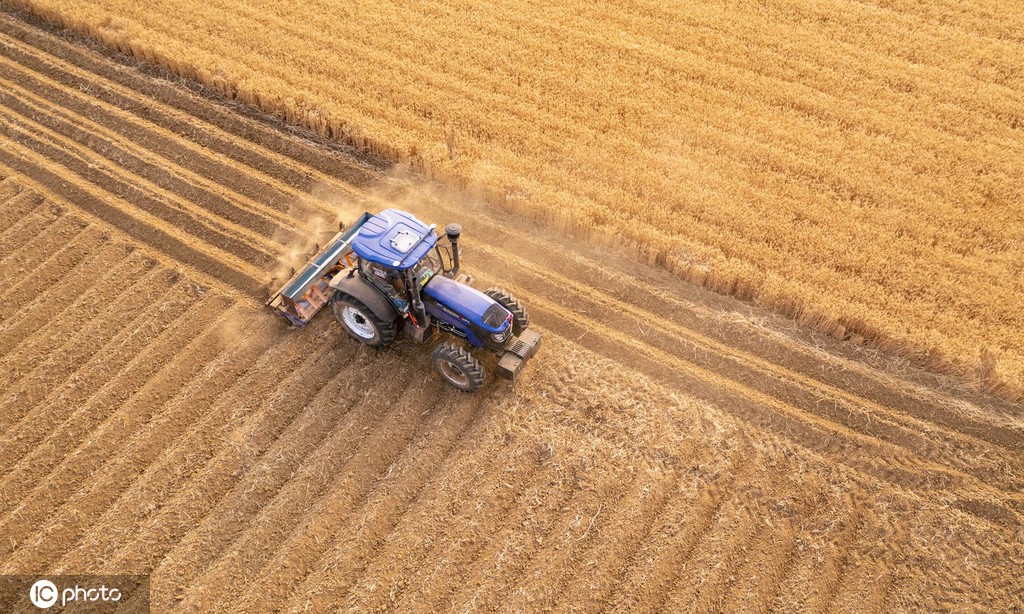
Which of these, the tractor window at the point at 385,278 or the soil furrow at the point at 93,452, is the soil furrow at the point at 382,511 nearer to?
the tractor window at the point at 385,278

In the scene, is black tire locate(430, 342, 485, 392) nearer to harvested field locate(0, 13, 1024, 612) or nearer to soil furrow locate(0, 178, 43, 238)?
harvested field locate(0, 13, 1024, 612)

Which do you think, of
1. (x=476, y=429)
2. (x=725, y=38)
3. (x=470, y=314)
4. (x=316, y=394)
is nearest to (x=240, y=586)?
(x=316, y=394)

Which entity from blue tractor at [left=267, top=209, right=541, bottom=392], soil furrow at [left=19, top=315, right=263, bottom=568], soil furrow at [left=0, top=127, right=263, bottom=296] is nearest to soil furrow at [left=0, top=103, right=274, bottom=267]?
soil furrow at [left=0, top=127, right=263, bottom=296]

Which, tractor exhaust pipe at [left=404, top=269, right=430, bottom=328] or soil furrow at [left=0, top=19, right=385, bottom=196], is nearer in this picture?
tractor exhaust pipe at [left=404, top=269, right=430, bottom=328]

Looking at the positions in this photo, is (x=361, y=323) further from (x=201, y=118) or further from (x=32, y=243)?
(x=201, y=118)

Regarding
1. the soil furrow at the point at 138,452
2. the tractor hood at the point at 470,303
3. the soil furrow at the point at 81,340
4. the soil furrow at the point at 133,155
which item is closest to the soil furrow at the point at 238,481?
the soil furrow at the point at 138,452

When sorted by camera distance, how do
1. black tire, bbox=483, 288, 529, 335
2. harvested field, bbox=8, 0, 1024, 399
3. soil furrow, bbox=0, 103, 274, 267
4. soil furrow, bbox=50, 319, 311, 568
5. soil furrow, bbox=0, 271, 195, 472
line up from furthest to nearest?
1. soil furrow, bbox=0, 103, 274, 267
2. harvested field, bbox=8, 0, 1024, 399
3. black tire, bbox=483, 288, 529, 335
4. soil furrow, bbox=0, 271, 195, 472
5. soil furrow, bbox=50, 319, 311, 568

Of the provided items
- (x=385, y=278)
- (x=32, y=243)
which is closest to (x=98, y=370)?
(x=32, y=243)
